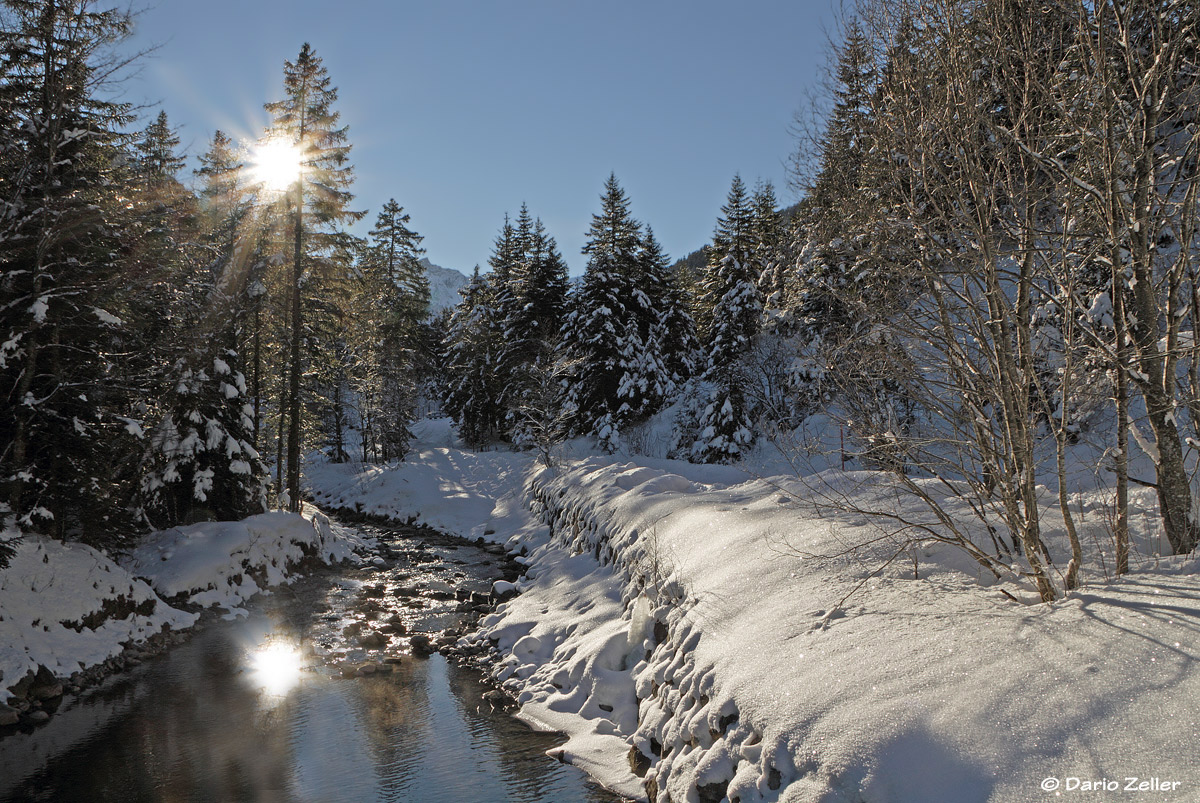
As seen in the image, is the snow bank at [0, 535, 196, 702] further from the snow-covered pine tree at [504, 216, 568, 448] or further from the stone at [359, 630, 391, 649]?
the snow-covered pine tree at [504, 216, 568, 448]

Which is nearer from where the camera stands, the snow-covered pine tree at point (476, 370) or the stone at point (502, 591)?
the stone at point (502, 591)

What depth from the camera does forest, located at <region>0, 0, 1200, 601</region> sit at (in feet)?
15.3

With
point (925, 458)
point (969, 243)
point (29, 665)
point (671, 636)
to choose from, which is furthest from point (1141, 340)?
point (29, 665)


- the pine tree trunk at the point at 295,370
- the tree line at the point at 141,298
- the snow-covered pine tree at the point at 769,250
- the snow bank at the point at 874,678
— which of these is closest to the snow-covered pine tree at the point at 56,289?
the tree line at the point at 141,298

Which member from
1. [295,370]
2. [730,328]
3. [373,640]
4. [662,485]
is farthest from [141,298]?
[730,328]

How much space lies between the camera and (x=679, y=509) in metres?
10.3

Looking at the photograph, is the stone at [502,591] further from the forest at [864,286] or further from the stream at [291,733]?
the forest at [864,286]

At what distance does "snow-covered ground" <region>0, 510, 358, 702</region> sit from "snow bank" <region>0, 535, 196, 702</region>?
1cm

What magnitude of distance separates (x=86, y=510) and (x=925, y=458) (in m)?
12.2

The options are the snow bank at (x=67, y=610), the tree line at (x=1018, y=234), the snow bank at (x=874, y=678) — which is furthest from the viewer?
the snow bank at (x=67, y=610)

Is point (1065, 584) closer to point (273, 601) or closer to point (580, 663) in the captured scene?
point (580, 663)

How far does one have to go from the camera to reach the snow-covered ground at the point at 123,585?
870 centimetres

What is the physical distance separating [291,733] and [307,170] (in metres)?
16.0

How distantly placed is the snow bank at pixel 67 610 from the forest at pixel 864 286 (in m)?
0.67
